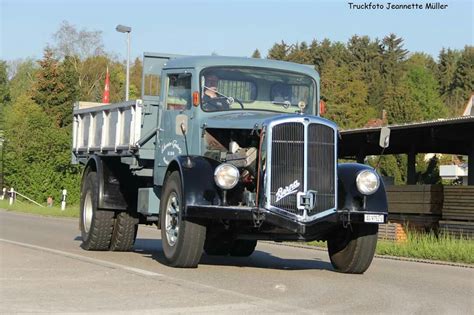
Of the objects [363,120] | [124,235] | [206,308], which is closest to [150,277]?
[206,308]

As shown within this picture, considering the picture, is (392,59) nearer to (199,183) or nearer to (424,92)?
(424,92)

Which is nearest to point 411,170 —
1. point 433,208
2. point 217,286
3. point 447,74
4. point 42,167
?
point 433,208

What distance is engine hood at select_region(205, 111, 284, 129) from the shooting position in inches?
432

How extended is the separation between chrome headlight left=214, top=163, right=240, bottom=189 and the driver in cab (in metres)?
1.78

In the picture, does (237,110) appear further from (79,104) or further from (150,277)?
(79,104)

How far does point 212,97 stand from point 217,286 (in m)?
3.65

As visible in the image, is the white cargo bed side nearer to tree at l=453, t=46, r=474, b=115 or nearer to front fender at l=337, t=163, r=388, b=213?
front fender at l=337, t=163, r=388, b=213

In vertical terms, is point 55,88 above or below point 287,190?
above

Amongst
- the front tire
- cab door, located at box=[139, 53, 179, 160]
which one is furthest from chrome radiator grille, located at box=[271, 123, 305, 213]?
cab door, located at box=[139, 53, 179, 160]

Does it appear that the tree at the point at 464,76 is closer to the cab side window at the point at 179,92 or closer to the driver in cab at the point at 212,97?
the cab side window at the point at 179,92

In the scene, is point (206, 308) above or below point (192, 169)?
below

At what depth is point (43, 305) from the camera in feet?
25.7

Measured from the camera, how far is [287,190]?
1045cm

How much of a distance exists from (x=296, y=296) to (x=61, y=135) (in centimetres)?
4502
